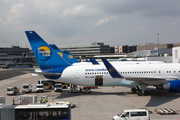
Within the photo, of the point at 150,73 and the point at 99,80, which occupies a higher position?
the point at 150,73

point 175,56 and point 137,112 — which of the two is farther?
point 175,56

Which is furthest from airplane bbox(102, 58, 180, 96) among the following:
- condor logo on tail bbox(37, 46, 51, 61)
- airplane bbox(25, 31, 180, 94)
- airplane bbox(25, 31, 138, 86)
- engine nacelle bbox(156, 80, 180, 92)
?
condor logo on tail bbox(37, 46, 51, 61)

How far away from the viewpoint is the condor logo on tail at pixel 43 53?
36.5m

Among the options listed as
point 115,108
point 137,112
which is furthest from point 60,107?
point 115,108

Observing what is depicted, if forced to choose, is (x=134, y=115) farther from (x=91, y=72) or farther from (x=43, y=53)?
(x=43, y=53)

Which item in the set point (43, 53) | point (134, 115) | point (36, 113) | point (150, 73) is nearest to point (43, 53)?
point (43, 53)

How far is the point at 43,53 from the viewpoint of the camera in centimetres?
3659

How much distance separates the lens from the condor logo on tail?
120ft

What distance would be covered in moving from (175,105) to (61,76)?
19.6 m

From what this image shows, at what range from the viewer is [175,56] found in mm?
70250

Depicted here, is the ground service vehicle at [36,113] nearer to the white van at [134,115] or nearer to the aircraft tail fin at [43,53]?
the white van at [134,115]

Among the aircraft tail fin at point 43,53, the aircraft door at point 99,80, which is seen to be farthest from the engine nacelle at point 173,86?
the aircraft tail fin at point 43,53

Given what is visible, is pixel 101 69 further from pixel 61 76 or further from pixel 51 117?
pixel 51 117

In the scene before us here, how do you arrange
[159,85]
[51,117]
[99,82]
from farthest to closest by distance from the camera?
[99,82] < [159,85] < [51,117]
